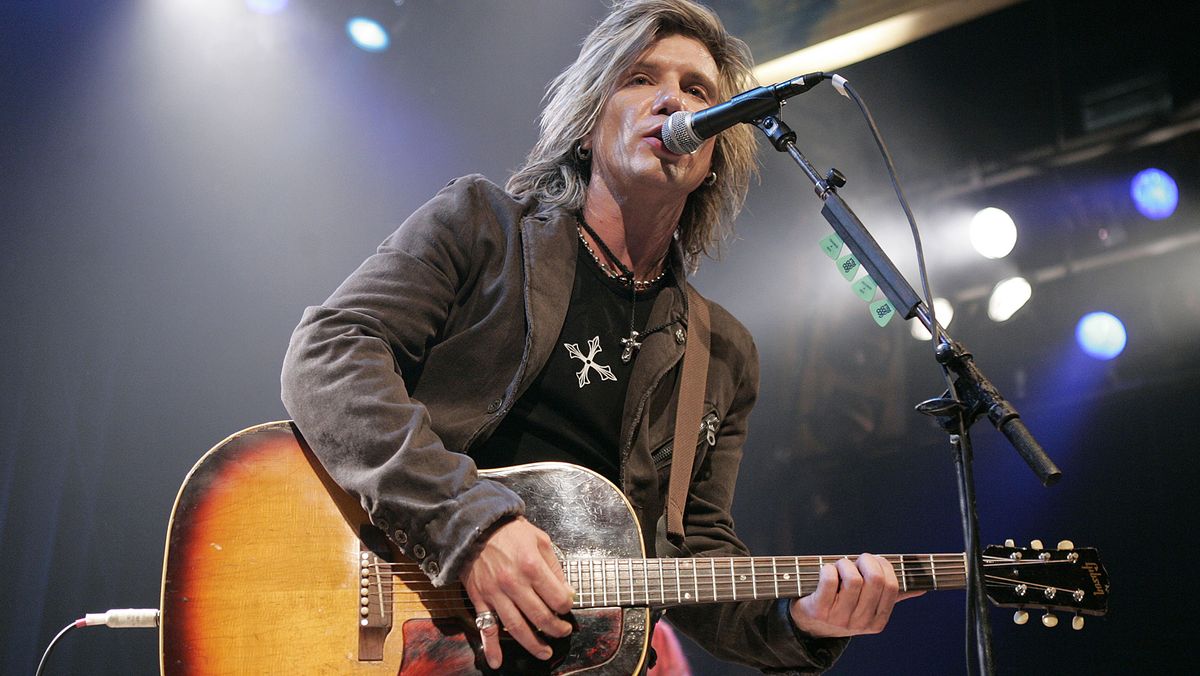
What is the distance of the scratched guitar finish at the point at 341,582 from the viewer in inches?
77.6

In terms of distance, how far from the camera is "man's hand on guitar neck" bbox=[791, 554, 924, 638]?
7.97 feet

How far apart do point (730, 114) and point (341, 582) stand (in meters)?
1.45

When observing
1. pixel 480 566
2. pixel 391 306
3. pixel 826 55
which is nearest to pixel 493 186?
pixel 391 306

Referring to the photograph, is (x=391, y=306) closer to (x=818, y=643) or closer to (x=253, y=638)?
(x=253, y=638)

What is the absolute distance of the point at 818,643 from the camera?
101 inches

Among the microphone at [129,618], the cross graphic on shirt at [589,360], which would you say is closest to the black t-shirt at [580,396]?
the cross graphic on shirt at [589,360]

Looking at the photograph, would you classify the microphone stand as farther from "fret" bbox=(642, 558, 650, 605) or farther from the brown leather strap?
the brown leather strap

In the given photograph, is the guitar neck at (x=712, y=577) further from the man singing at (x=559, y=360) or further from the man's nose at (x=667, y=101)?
the man's nose at (x=667, y=101)

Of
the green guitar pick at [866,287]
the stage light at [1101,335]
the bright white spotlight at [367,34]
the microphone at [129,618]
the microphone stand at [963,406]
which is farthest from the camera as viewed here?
the bright white spotlight at [367,34]

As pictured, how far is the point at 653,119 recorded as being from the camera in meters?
2.88

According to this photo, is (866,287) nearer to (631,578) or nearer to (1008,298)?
(631,578)

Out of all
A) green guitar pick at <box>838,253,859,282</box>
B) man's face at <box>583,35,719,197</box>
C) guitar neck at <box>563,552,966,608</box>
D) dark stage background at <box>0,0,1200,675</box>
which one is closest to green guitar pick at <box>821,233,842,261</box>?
green guitar pick at <box>838,253,859,282</box>

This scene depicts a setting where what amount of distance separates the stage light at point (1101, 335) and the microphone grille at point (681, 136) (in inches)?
85.5

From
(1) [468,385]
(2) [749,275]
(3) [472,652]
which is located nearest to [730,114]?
(1) [468,385]
